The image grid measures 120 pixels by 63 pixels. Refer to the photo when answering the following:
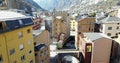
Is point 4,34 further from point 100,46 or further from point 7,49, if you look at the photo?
point 100,46

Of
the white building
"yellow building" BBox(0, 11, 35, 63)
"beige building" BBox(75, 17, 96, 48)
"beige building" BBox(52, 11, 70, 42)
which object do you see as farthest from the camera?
"beige building" BBox(52, 11, 70, 42)

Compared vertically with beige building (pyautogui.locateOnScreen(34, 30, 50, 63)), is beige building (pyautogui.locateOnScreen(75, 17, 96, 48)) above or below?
above

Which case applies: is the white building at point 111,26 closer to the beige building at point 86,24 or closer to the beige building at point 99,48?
the beige building at point 86,24

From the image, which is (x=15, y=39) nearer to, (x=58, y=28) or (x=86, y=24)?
(x=86, y=24)

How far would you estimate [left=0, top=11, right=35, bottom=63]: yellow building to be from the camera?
85.6 feet

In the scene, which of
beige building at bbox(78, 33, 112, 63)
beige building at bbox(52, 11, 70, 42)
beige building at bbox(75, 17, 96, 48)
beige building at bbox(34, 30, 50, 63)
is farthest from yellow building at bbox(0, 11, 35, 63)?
beige building at bbox(52, 11, 70, 42)

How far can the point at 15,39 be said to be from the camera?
95.5 ft

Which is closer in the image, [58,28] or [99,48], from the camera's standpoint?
[99,48]

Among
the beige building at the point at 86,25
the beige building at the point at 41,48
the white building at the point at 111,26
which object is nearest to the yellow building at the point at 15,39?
the beige building at the point at 41,48

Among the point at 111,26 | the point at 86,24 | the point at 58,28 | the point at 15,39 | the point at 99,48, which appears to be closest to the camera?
the point at 15,39

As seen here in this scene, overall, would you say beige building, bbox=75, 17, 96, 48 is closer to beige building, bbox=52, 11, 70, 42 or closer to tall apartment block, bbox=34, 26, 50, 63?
beige building, bbox=52, 11, 70, 42

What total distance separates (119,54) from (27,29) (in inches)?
1098

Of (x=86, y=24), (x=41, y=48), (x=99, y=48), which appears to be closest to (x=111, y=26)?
(x=86, y=24)

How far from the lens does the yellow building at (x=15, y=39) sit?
26.1 m
